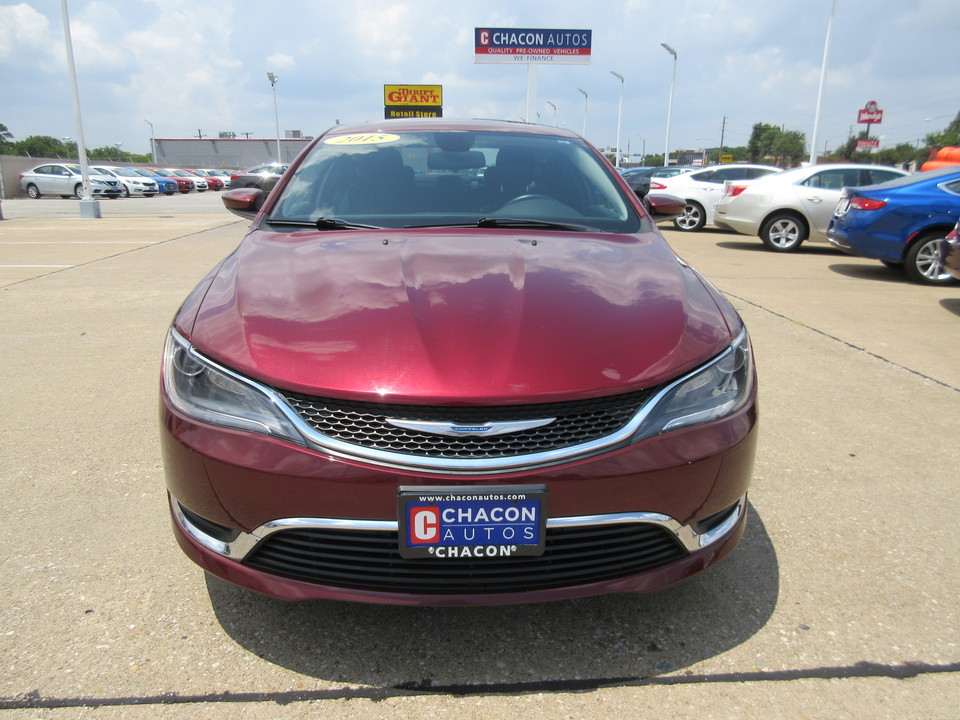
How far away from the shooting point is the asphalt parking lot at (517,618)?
1.87m

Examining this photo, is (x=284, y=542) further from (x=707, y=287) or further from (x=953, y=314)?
(x=953, y=314)

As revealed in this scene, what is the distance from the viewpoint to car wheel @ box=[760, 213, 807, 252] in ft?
37.1

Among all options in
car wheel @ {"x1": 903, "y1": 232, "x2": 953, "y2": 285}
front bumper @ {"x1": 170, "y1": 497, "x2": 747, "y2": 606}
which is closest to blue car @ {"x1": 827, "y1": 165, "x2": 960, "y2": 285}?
car wheel @ {"x1": 903, "y1": 232, "x2": 953, "y2": 285}

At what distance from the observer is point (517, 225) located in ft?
9.29

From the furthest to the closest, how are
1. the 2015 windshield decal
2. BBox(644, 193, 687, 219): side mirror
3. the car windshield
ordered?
BBox(644, 193, 687, 219): side mirror, the 2015 windshield decal, the car windshield

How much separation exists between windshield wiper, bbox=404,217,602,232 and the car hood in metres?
0.22

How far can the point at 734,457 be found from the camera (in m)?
1.96

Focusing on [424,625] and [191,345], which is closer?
[191,345]

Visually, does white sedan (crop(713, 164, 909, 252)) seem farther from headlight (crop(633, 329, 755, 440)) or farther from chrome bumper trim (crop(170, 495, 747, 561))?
chrome bumper trim (crop(170, 495, 747, 561))

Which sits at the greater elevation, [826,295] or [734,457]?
[734,457]

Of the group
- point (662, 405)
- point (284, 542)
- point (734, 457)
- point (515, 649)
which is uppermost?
point (662, 405)

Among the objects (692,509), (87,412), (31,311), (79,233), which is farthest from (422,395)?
(79,233)

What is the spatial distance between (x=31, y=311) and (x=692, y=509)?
6.28m

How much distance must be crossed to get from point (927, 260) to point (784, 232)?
10.4 feet
